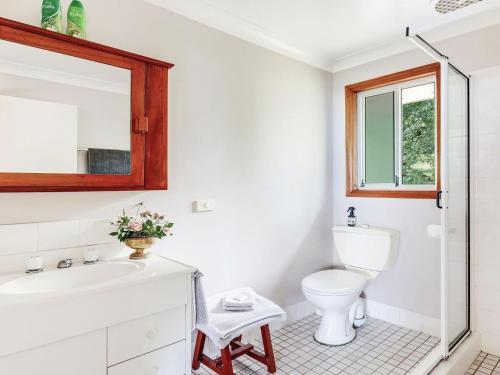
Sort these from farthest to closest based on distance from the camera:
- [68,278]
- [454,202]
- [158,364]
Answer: [454,202] → [68,278] → [158,364]

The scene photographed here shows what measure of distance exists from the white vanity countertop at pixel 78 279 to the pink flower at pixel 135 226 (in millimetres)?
156

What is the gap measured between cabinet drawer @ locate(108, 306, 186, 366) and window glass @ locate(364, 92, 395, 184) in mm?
2101

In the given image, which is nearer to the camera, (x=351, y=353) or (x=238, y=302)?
(x=238, y=302)

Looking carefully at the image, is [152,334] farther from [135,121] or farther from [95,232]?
[135,121]

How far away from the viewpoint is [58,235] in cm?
153

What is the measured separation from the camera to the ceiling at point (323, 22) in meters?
2.01

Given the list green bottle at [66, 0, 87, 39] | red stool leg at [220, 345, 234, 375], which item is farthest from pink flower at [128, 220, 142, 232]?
green bottle at [66, 0, 87, 39]

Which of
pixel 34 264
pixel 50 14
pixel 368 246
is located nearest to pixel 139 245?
pixel 34 264

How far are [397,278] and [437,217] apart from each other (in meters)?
0.58

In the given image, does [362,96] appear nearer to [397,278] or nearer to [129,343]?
[397,278]

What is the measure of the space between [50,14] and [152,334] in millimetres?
1447

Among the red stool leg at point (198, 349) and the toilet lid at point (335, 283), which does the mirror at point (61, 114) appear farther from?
the toilet lid at point (335, 283)

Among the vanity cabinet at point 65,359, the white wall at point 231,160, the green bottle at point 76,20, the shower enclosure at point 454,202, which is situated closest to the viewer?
the vanity cabinet at point 65,359

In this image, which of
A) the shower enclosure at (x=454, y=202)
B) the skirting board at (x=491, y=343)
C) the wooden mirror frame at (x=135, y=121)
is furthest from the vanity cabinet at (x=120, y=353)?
the skirting board at (x=491, y=343)
